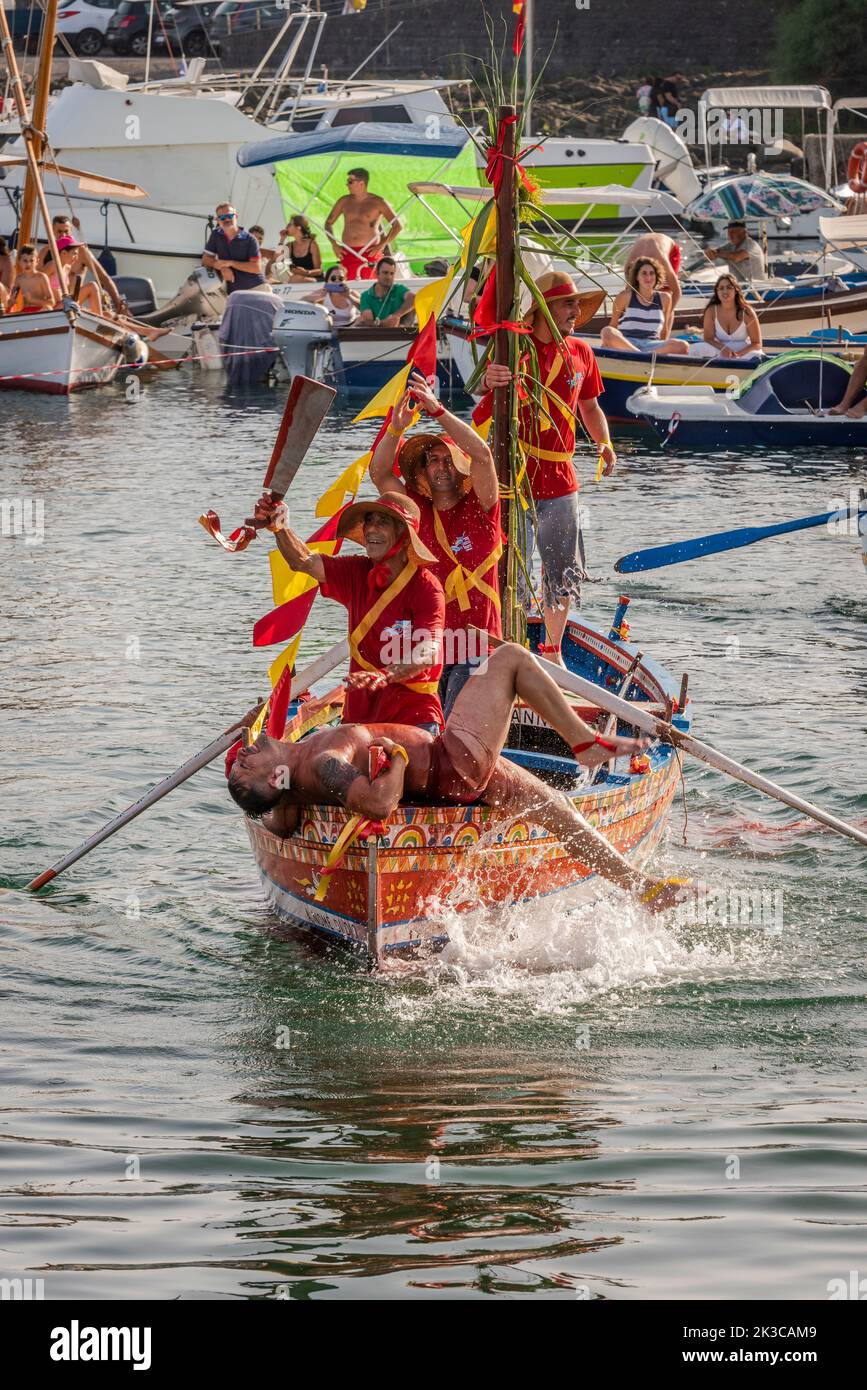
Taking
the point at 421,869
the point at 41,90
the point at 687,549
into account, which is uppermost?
the point at 41,90

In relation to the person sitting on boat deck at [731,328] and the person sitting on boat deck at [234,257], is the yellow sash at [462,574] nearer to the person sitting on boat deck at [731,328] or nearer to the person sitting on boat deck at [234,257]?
the person sitting on boat deck at [731,328]

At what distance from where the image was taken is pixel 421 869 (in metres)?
7.51

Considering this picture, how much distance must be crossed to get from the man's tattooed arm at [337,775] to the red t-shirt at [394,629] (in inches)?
14.9

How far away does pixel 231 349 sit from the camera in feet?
91.4

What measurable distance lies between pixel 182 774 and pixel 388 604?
1.62 meters

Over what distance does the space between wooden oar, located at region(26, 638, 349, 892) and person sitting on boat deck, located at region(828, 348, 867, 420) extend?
12.8m

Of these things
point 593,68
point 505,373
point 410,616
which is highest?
point 593,68

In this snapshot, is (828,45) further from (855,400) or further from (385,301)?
(855,400)

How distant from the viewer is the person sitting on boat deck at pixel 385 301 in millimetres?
25312

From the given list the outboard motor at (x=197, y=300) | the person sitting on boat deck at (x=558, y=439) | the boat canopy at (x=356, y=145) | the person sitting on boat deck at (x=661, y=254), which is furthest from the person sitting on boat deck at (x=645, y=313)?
the person sitting on boat deck at (x=558, y=439)

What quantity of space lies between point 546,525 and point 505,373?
220 centimetres

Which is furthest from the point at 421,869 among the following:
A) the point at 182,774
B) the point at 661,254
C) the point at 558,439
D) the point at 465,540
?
the point at 661,254
